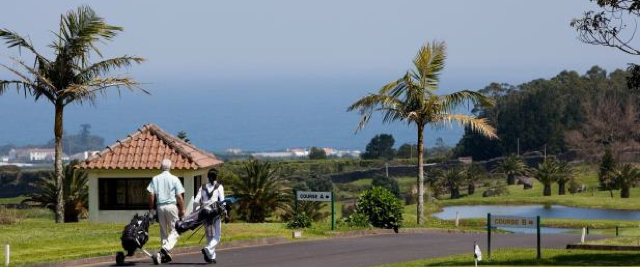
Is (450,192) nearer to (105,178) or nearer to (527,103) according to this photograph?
(105,178)

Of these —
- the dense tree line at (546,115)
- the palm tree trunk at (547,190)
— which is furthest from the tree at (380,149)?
the palm tree trunk at (547,190)

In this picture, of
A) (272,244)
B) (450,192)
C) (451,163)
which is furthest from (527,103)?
(272,244)

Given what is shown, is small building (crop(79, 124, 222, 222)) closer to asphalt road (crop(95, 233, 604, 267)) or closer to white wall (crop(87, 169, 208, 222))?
white wall (crop(87, 169, 208, 222))

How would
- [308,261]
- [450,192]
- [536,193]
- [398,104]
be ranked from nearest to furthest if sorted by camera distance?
[308,261] → [398,104] → [536,193] → [450,192]

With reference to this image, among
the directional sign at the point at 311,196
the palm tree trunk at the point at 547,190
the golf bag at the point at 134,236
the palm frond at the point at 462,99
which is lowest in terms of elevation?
the palm tree trunk at the point at 547,190

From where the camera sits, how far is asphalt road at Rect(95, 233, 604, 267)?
2459 centimetres

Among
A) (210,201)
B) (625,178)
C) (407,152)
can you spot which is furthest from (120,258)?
(407,152)

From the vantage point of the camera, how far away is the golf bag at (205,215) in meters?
22.9

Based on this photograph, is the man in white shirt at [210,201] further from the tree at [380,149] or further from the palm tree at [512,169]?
the tree at [380,149]

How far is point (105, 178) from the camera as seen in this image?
3856cm

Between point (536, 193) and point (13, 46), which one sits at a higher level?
point (13, 46)

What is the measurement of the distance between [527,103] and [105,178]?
103437 millimetres

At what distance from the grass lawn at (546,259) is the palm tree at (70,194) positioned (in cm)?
1884

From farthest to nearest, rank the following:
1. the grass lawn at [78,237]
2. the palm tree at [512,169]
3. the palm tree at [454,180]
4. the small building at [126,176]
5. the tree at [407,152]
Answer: the tree at [407,152]
the palm tree at [512,169]
the palm tree at [454,180]
the small building at [126,176]
the grass lawn at [78,237]
